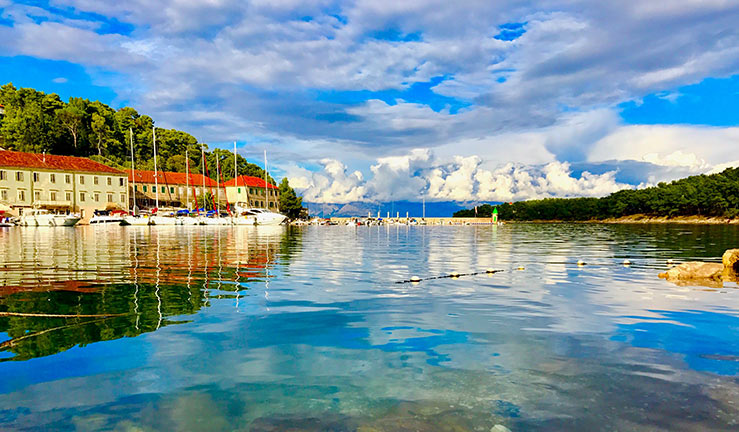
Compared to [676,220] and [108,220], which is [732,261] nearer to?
[108,220]

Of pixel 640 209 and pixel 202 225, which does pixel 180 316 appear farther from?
pixel 640 209

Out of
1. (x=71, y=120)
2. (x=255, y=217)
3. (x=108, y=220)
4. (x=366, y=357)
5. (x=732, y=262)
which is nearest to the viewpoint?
(x=366, y=357)

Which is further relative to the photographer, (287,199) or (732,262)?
(287,199)

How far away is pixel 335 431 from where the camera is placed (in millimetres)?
5219

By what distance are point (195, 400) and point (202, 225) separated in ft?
287

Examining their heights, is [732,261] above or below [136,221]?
below

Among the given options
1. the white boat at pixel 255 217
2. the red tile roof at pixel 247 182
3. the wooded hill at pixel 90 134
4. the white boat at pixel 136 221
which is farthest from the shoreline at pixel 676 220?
the white boat at pixel 136 221

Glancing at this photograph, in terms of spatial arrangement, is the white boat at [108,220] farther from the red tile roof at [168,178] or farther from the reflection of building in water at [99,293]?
the reflection of building in water at [99,293]

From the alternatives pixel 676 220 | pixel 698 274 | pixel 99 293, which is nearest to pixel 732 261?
pixel 698 274

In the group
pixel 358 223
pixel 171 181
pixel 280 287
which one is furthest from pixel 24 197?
pixel 280 287

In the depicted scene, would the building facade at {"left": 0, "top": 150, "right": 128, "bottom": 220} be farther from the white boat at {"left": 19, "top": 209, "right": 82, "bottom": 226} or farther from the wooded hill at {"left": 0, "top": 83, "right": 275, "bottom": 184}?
the wooded hill at {"left": 0, "top": 83, "right": 275, "bottom": 184}

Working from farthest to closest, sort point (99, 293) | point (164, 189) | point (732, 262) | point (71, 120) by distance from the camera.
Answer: point (71, 120) < point (164, 189) < point (732, 262) < point (99, 293)

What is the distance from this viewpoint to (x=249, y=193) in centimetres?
13162

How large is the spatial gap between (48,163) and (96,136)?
1597 inches
